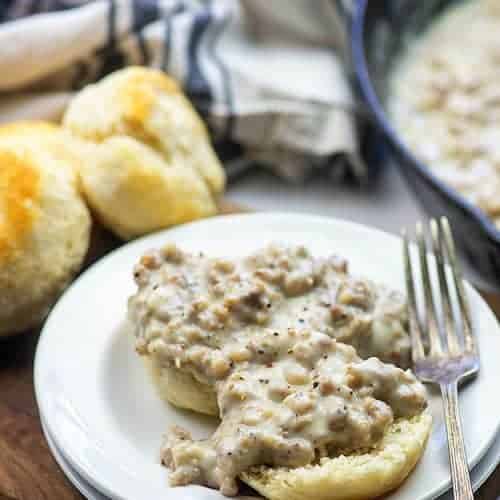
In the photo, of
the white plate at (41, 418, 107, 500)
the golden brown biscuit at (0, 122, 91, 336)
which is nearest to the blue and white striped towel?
the golden brown biscuit at (0, 122, 91, 336)

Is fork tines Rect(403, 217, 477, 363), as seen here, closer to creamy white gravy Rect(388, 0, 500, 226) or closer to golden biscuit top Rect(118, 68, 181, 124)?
creamy white gravy Rect(388, 0, 500, 226)

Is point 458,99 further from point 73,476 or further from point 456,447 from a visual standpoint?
point 73,476

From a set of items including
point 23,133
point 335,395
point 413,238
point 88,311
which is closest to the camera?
point 335,395

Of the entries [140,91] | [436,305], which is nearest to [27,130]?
[140,91]

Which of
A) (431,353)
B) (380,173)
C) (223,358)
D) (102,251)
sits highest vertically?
(223,358)

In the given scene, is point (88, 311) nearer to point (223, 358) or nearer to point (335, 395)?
point (223, 358)

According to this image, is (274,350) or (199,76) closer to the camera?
(274,350)

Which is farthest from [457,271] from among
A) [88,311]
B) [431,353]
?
[88,311]
